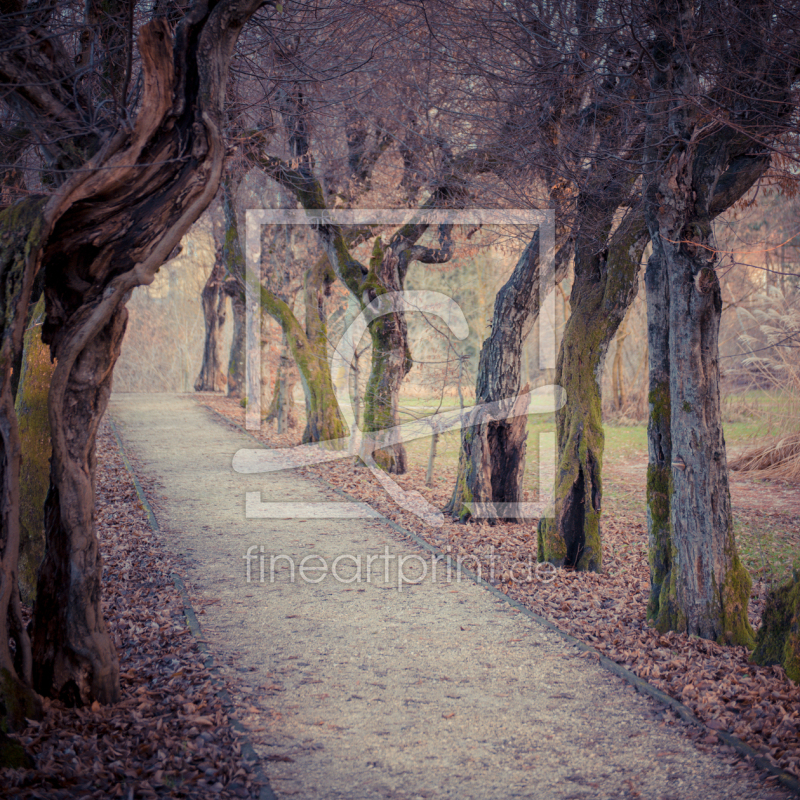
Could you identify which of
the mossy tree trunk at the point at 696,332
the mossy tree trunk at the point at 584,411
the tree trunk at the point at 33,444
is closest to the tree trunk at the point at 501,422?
the mossy tree trunk at the point at 584,411

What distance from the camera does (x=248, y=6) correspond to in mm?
4684

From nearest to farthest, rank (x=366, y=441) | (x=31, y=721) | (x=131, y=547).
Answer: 1. (x=31, y=721)
2. (x=131, y=547)
3. (x=366, y=441)

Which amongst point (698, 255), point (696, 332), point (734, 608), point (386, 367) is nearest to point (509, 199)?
point (698, 255)

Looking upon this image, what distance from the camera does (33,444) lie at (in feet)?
21.8

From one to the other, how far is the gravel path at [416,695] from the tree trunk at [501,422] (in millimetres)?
1623

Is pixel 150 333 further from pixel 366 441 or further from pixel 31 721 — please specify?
pixel 31 721

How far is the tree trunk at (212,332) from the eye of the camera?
28203mm

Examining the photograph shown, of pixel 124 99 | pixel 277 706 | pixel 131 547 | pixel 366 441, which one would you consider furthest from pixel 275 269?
pixel 277 706

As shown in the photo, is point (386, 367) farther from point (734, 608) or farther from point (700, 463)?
point (734, 608)

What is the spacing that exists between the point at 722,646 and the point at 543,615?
5.34ft

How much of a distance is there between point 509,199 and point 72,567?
5.83m

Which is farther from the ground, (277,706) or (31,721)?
→ (31,721)

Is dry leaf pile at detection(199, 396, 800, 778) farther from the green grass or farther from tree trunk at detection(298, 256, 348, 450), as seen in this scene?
tree trunk at detection(298, 256, 348, 450)

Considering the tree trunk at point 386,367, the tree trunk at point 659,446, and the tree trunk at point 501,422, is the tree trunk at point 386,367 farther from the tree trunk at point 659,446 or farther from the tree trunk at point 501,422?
the tree trunk at point 659,446
